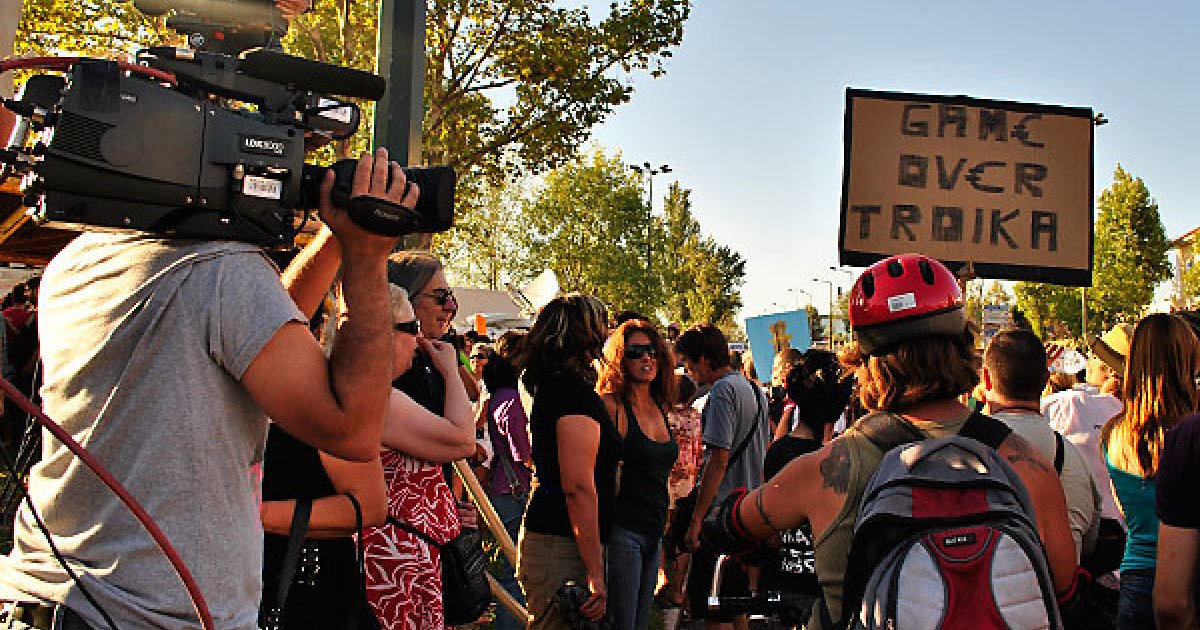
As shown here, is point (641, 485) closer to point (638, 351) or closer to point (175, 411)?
point (638, 351)

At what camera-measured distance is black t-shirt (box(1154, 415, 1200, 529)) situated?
332 centimetres

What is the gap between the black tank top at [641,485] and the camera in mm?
4988

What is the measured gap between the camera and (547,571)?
4.79 meters

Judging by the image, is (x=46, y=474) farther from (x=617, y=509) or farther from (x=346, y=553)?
(x=617, y=509)

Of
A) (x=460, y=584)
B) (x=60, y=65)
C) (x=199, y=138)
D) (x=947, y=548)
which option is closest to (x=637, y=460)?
(x=460, y=584)

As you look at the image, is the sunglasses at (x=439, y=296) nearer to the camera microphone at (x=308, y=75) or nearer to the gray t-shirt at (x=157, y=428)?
the camera microphone at (x=308, y=75)

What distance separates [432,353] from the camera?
3.96 meters

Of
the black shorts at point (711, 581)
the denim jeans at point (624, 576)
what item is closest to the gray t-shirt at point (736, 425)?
the denim jeans at point (624, 576)

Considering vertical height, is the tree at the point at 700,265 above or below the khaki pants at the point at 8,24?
above

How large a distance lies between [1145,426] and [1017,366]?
0.50 m

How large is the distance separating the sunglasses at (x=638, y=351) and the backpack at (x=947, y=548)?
2.87 metres

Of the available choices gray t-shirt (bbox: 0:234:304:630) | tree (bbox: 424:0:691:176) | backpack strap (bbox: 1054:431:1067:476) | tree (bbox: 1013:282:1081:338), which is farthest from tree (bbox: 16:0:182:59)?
tree (bbox: 1013:282:1081:338)

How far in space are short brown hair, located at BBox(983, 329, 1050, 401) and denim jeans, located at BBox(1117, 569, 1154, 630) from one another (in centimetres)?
75

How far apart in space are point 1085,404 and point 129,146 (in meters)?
5.28
